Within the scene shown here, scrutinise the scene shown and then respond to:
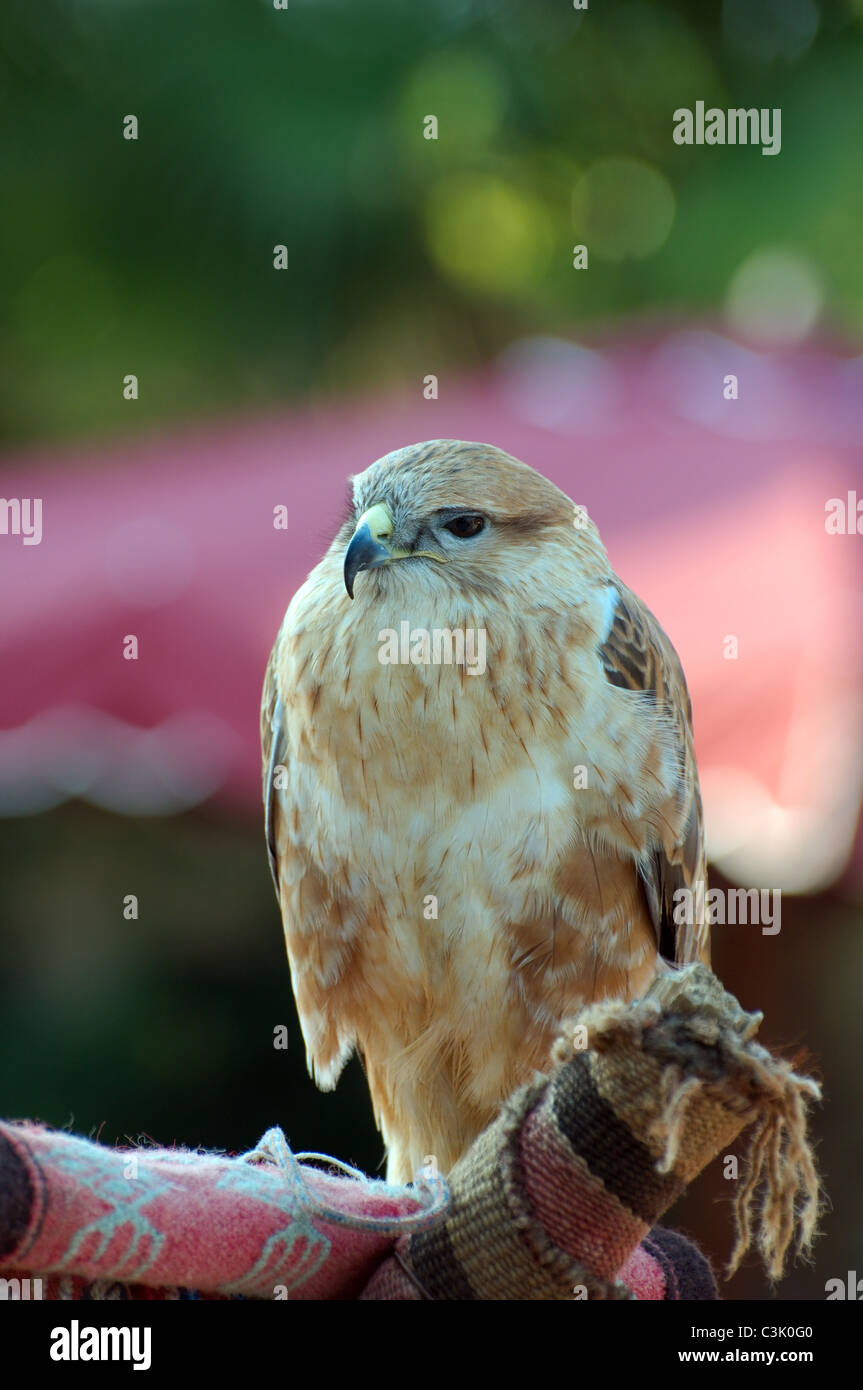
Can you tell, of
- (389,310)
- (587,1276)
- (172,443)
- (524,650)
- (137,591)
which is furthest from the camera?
(389,310)

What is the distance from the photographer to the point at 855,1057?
15.7 ft

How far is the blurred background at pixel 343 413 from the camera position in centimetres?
390

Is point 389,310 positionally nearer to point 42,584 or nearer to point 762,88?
point 762,88

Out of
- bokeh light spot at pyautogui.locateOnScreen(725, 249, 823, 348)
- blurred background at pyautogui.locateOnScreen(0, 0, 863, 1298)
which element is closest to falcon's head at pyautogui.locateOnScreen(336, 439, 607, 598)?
blurred background at pyautogui.locateOnScreen(0, 0, 863, 1298)

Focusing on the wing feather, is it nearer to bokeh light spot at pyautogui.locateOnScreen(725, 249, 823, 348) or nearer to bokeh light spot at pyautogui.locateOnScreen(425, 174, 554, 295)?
bokeh light spot at pyautogui.locateOnScreen(725, 249, 823, 348)

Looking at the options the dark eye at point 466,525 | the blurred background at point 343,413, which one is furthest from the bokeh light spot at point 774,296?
the dark eye at point 466,525

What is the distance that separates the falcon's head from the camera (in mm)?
2127

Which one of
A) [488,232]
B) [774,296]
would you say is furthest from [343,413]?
[774,296]

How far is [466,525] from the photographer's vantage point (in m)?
2.16

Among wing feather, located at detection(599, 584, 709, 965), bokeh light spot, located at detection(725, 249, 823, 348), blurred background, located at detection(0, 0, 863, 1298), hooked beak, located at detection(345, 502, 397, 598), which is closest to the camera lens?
hooked beak, located at detection(345, 502, 397, 598)

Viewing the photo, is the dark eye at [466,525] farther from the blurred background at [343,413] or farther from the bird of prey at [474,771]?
the blurred background at [343,413]

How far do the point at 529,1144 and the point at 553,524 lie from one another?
3.49 feet

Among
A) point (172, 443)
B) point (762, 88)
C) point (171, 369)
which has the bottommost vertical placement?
point (172, 443)


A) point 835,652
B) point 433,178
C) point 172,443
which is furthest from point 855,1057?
point 433,178
